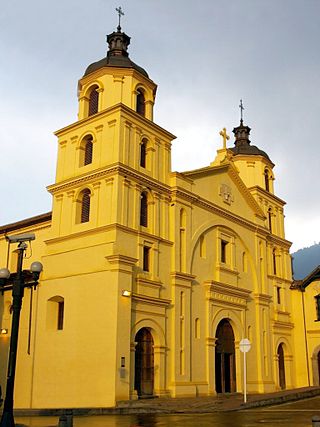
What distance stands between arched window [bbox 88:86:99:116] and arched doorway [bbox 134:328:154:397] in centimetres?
1211

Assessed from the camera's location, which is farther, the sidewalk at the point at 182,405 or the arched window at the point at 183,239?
the arched window at the point at 183,239

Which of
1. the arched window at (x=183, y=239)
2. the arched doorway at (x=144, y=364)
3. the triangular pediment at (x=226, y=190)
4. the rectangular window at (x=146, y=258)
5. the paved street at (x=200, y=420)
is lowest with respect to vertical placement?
the paved street at (x=200, y=420)

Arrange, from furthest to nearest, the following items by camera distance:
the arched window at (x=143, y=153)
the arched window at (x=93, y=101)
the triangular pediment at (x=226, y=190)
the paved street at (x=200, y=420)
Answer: the triangular pediment at (x=226, y=190) < the arched window at (x=93, y=101) < the arched window at (x=143, y=153) < the paved street at (x=200, y=420)

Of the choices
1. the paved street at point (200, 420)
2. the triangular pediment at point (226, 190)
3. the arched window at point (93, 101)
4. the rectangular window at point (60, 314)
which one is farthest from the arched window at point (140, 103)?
the paved street at point (200, 420)

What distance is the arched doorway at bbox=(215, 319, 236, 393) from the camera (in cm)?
3020

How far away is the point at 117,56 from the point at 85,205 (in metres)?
8.81

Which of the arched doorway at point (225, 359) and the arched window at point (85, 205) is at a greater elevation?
the arched window at point (85, 205)

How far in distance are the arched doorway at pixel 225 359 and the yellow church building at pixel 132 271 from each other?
65mm

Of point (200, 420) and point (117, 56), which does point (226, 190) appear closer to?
point (117, 56)

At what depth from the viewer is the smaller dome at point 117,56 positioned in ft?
95.0

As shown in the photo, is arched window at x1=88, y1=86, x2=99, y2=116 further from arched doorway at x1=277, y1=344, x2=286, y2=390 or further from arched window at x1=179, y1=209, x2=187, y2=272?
arched doorway at x1=277, y1=344, x2=286, y2=390

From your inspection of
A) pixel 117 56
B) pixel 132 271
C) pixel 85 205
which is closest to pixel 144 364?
pixel 132 271

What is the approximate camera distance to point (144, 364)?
83.0 feet

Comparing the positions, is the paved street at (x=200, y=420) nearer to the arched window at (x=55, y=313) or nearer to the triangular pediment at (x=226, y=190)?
the arched window at (x=55, y=313)
